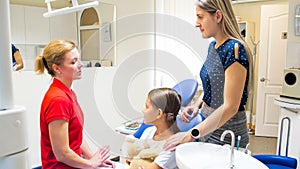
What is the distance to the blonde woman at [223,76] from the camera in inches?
41.5

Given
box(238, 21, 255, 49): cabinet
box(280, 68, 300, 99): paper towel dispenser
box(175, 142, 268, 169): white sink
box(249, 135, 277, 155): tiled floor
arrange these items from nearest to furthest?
box(175, 142, 268, 169): white sink → box(280, 68, 300, 99): paper towel dispenser → box(249, 135, 277, 155): tiled floor → box(238, 21, 255, 49): cabinet

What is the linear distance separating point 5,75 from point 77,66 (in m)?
0.58

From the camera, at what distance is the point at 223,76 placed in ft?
3.57

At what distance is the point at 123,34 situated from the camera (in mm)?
2699

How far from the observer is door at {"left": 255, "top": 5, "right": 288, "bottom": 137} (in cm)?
371

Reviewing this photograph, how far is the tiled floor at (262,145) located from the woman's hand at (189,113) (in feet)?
6.65

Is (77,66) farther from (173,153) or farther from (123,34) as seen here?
(123,34)

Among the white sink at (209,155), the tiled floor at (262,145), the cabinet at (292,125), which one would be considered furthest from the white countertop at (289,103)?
the white sink at (209,155)

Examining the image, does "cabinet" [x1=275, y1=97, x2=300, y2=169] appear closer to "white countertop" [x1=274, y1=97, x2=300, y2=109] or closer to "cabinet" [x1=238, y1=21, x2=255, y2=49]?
"white countertop" [x1=274, y1=97, x2=300, y2=109]

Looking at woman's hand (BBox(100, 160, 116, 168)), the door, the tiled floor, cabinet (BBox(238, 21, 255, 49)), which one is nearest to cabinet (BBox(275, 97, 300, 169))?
the tiled floor

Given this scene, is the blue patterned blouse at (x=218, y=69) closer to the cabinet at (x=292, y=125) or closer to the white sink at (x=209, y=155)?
the white sink at (x=209, y=155)

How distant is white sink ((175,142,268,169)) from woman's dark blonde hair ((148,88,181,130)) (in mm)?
263

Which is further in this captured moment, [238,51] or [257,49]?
[257,49]

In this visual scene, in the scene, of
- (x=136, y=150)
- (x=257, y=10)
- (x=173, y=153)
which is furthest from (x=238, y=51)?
(x=257, y=10)
